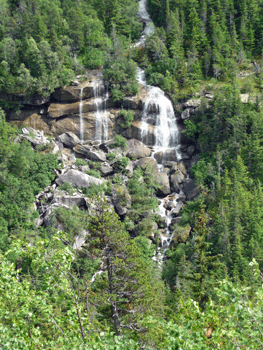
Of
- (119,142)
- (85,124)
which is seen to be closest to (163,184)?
(119,142)

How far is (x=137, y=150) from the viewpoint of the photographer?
2768 inches

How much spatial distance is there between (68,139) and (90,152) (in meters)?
5.63

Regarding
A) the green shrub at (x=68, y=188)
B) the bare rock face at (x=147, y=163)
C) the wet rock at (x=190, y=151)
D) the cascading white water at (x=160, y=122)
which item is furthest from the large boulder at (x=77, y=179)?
the wet rock at (x=190, y=151)

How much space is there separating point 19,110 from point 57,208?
2414cm

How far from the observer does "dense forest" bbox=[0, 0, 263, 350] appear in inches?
1018

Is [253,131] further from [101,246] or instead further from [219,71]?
[101,246]

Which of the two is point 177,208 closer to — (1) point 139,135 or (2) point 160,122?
(1) point 139,135

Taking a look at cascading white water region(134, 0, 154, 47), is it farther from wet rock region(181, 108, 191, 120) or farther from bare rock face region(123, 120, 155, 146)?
bare rock face region(123, 120, 155, 146)

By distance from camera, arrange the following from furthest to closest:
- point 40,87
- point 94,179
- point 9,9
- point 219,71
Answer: point 9,9
point 219,71
point 40,87
point 94,179

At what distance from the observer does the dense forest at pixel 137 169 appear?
2586 cm

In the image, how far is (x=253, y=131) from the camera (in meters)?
63.5

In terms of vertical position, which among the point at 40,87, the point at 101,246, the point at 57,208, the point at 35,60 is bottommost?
the point at 57,208

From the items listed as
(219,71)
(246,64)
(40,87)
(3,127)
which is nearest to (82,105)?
(40,87)

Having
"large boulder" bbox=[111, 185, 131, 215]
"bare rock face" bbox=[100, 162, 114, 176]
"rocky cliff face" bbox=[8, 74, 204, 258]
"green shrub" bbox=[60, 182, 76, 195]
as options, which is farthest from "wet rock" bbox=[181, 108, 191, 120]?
"green shrub" bbox=[60, 182, 76, 195]
